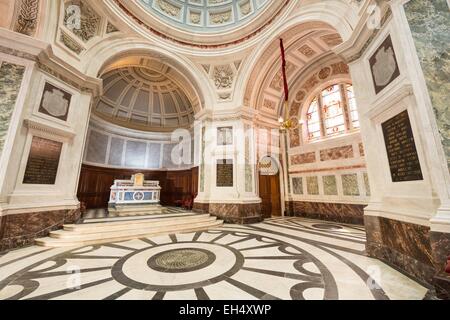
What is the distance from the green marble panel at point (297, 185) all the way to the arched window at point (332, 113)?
220cm

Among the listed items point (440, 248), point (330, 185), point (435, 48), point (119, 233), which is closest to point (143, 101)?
point (119, 233)

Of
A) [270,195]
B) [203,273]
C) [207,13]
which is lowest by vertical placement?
[203,273]

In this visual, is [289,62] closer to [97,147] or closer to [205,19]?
[205,19]

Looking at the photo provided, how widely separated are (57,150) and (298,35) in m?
8.88

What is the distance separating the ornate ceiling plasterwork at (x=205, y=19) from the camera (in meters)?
6.82

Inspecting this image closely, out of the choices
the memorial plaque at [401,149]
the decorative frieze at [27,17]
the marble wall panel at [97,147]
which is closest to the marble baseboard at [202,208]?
the memorial plaque at [401,149]

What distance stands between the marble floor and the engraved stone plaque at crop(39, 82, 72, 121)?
338 cm

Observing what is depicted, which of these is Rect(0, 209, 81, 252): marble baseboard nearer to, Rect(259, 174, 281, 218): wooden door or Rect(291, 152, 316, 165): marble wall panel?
Rect(259, 174, 281, 218): wooden door

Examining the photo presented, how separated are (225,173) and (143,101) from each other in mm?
8510

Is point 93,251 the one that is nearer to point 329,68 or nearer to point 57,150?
point 57,150

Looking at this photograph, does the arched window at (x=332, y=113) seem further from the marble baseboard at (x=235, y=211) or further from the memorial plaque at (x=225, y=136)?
the marble baseboard at (x=235, y=211)

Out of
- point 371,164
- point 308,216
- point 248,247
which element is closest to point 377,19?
point 371,164

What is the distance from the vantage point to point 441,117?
228 cm

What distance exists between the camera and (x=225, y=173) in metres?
7.59
